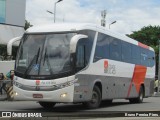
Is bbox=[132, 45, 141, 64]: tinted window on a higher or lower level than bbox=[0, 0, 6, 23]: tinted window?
lower

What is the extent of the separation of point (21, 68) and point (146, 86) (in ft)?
39.2

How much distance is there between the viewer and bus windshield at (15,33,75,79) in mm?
17406


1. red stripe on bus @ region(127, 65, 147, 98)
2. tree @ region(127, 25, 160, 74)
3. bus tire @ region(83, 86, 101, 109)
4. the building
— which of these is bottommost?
bus tire @ region(83, 86, 101, 109)

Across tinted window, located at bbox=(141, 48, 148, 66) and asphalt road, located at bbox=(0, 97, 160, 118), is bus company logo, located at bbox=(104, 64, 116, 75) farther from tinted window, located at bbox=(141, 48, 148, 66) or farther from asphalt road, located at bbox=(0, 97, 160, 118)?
tinted window, located at bbox=(141, 48, 148, 66)

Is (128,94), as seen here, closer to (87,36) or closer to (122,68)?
(122,68)

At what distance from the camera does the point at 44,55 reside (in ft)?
57.9

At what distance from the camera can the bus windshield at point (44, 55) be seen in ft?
57.1

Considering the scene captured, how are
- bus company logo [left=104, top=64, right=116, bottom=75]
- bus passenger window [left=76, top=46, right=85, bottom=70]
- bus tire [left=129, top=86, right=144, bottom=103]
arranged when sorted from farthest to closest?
bus tire [left=129, top=86, right=144, bottom=103]
bus company logo [left=104, top=64, right=116, bottom=75]
bus passenger window [left=76, top=46, right=85, bottom=70]

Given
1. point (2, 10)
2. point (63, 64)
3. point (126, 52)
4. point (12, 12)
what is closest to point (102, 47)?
point (63, 64)

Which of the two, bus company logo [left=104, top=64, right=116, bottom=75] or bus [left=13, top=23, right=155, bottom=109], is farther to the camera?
bus company logo [left=104, top=64, right=116, bottom=75]

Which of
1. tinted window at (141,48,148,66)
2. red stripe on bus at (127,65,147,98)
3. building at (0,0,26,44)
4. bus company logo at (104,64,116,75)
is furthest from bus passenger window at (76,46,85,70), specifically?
building at (0,0,26,44)

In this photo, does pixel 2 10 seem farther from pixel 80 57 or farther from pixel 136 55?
pixel 80 57

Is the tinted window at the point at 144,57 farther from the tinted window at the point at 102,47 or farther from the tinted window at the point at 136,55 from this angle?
the tinted window at the point at 102,47

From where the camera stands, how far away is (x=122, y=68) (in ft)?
76.2
